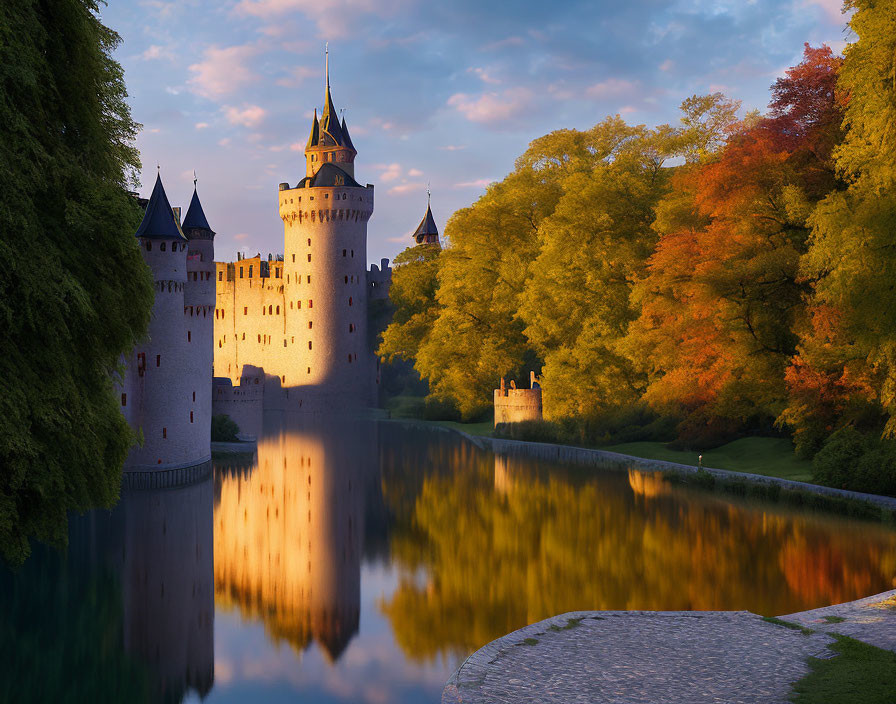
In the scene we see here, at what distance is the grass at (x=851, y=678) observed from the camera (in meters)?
8.92

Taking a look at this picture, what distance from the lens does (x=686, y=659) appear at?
10469 mm

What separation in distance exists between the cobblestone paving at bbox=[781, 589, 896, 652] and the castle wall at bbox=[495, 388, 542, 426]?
25.3 metres

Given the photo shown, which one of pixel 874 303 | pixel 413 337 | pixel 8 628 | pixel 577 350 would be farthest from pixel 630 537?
pixel 413 337

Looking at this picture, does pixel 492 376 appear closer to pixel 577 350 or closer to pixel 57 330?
pixel 577 350

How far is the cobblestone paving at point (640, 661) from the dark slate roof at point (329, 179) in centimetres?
5397

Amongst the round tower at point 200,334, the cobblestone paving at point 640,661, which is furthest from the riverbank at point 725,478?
the round tower at point 200,334

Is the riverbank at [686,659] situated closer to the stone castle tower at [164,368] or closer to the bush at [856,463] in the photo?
the bush at [856,463]

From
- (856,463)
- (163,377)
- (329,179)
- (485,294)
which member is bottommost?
(856,463)

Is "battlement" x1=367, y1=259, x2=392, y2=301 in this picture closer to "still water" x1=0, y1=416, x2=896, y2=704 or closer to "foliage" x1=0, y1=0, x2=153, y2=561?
"still water" x1=0, y1=416, x2=896, y2=704

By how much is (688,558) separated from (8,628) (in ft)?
37.8

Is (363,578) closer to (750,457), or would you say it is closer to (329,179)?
(750,457)

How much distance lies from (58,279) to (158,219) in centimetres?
1726

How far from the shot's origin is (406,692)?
1098 centimetres

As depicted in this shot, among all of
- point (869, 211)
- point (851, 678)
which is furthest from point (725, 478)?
point (851, 678)
